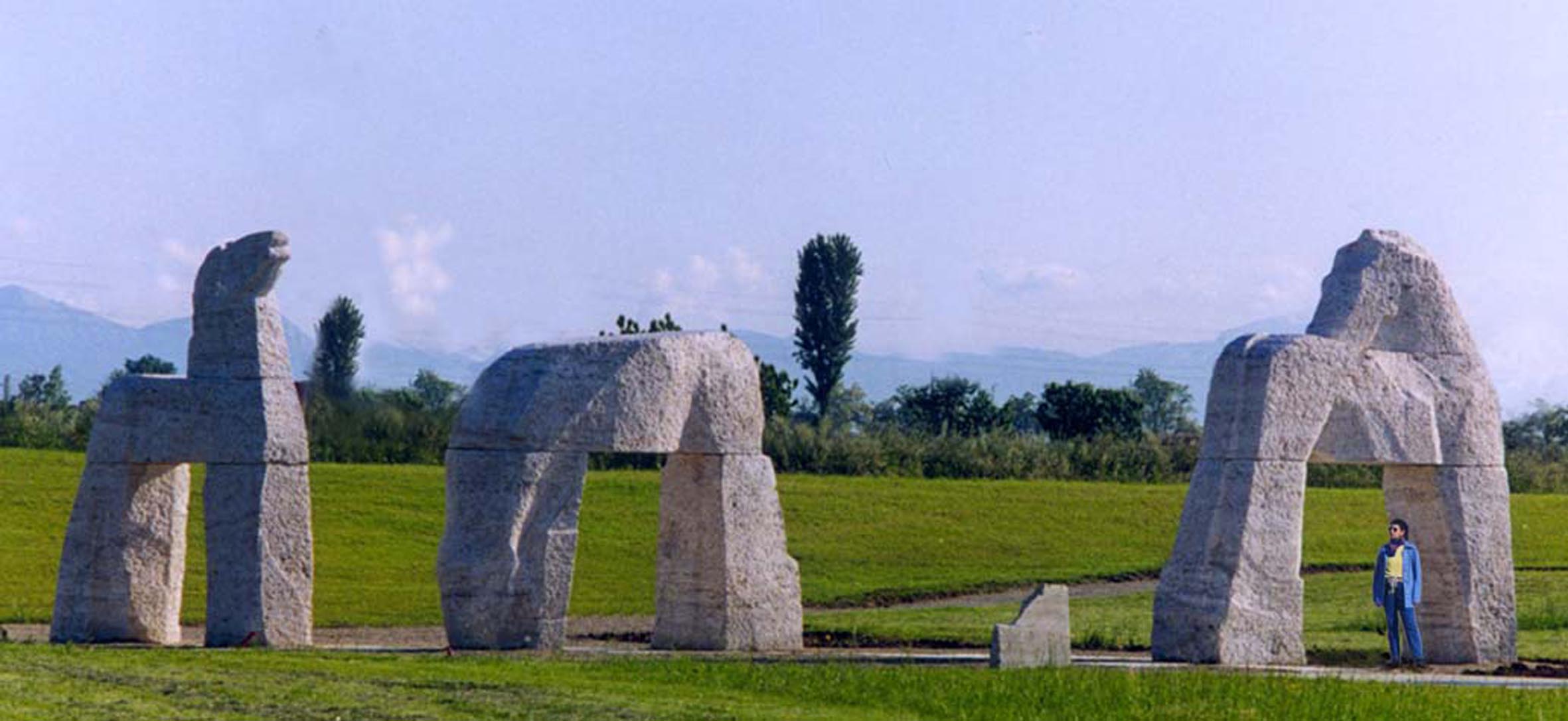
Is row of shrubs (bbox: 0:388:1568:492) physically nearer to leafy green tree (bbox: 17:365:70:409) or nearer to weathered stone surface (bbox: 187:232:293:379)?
weathered stone surface (bbox: 187:232:293:379)

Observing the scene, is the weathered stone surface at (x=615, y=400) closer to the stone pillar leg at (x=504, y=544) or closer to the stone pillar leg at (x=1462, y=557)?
the stone pillar leg at (x=504, y=544)

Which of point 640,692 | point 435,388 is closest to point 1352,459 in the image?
point 640,692

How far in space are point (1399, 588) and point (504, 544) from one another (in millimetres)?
10351

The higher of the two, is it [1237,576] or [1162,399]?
[1162,399]

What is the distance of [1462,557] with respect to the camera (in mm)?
26344

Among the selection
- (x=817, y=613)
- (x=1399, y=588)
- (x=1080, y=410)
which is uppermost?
(x=1080, y=410)

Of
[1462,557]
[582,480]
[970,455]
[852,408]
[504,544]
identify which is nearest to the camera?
[504,544]

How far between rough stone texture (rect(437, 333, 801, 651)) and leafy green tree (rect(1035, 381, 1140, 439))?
144 feet

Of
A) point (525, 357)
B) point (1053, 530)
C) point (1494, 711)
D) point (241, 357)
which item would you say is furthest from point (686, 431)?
point (1053, 530)

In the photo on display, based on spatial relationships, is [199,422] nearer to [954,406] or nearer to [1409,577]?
[1409,577]

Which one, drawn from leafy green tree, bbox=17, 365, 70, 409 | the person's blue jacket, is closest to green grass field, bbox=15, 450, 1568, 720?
the person's blue jacket

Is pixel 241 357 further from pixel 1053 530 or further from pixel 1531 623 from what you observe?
pixel 1053 530

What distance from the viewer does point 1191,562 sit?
24234 mm

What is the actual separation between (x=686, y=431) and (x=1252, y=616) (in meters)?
6.65
